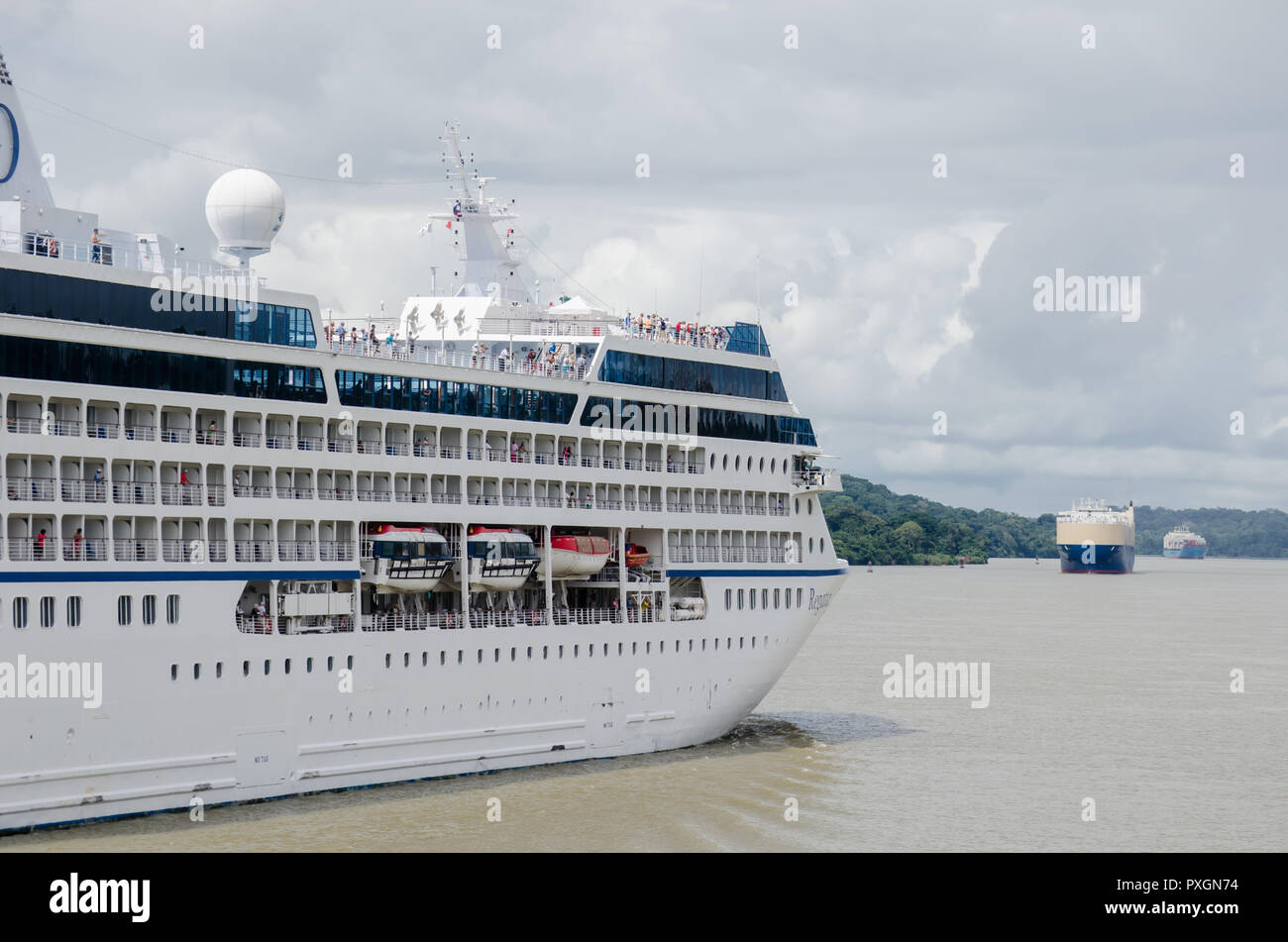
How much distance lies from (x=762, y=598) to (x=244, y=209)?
1710cm

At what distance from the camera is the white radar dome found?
1304 inches

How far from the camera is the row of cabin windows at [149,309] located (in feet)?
88.5

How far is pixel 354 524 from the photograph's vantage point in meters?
31.9

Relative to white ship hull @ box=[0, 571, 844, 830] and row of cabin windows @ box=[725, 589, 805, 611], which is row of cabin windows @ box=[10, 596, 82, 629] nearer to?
white ship hull @ box=[0, 571, 844, 830]

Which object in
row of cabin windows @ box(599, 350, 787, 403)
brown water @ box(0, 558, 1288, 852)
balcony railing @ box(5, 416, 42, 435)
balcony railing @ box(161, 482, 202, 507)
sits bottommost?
brown water @ box(0, 558, 1288, 852)

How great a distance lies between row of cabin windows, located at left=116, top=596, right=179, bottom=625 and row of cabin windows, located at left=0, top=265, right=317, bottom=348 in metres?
5.23

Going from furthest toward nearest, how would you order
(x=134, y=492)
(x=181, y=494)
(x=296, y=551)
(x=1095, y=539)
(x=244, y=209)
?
(x=1095, y=539) < (x=244, y=209) < (x=296, y=551) < (x=181, y=494) < (x=134, y=492)

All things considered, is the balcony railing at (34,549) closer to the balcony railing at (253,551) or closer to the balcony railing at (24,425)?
the balcony railing at (24,425)

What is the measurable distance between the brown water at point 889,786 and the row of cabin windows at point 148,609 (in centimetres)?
368

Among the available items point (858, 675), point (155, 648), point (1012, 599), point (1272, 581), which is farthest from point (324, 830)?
point (1272, 581)

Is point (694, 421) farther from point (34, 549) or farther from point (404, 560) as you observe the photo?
point (34, 549)

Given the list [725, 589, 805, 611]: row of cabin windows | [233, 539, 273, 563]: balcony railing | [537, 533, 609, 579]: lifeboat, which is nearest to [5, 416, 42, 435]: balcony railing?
[233, 539, 273, 563]: balcony railing

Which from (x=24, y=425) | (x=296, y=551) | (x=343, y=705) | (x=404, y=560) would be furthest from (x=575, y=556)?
(x=24, y=425)

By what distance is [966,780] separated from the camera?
35.8m
